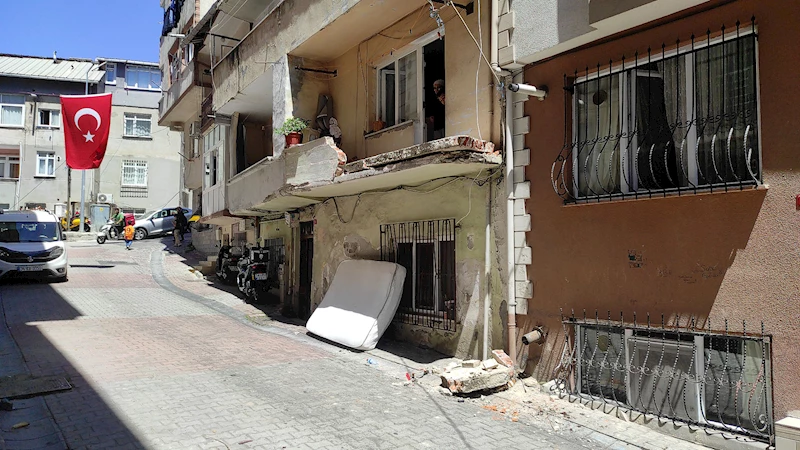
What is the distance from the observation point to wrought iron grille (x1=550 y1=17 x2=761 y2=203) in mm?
5567

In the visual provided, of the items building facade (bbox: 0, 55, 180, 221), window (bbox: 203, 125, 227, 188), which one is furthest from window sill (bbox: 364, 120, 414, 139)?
building facade (bbox: 0, 55, 180, 221)

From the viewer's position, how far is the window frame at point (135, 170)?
37.0m

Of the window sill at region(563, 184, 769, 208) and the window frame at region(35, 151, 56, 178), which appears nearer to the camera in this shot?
the window sill at region(563, 184, 769, 208)

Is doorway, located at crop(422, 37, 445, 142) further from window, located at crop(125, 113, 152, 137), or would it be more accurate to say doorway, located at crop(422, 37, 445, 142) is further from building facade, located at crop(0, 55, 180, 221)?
window, located at crop(125, 113, 152, 137)

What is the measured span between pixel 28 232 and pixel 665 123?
56.8 ft

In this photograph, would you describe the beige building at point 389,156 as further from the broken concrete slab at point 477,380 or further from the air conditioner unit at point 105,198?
the air conditioner unit at point 105,198

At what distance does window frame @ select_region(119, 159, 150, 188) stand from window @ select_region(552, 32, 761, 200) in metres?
35.9

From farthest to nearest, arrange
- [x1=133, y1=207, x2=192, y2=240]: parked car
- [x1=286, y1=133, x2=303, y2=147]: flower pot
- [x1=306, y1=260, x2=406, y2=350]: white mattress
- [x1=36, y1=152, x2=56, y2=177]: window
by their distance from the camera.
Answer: [x1=36, y1=152, x2=56, y2=177]: window < [x1=133, y1=207, x2=192, y2=240]: parked car < [x1=286, y1=133, x2=303, y2=147]: flower pot < [x1=306, y1=260, x2=406, y2=350]: white mattress

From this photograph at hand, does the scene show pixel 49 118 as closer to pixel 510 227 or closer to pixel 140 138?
pixel 140 138

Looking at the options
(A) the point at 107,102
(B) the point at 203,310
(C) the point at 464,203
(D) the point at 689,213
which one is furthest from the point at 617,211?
(A) the point at 107,102

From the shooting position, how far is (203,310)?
1404 cm

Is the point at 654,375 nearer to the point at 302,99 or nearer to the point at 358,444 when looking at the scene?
the point at 358,444

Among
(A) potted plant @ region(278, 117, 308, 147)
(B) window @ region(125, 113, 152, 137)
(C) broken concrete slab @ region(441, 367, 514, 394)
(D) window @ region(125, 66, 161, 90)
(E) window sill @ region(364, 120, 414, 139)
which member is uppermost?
(D) window @ region(125, 66, 161, 90)

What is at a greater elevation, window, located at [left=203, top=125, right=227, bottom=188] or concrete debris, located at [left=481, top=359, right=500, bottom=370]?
window, located at [left=203, top=125, right=227, bottom=188]
